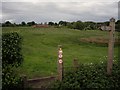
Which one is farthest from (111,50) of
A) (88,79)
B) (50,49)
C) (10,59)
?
(50,49)

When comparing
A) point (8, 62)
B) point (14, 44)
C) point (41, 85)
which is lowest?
point (41, 85)

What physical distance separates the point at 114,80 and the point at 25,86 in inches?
138

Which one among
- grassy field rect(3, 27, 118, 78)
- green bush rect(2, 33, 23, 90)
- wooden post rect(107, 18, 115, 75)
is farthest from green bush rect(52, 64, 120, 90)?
grassy field rect(3, 27, 118, 78)

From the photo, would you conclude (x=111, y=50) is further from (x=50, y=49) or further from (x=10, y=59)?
(x=50, y=49)

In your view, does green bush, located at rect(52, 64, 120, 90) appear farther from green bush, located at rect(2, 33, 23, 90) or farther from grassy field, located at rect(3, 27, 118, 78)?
grassy field, located at rect(3, 27, 118, 78)

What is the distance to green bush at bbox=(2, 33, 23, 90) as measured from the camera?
35.5ft

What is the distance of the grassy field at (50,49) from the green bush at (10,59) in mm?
1202

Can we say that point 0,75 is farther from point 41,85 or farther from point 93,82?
point 93,82

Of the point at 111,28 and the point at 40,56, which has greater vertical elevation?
the point at 111,28

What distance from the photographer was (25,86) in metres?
11.2

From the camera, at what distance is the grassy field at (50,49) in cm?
1531

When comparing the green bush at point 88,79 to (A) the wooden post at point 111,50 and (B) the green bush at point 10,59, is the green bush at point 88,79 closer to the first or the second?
(A) the wooden post at point 111,50

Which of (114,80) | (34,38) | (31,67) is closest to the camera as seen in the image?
(114,80)

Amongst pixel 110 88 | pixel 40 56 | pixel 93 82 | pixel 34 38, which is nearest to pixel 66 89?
pixel 93 82
